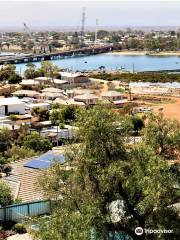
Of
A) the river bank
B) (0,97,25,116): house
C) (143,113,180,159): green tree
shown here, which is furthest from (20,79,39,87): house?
the river bank

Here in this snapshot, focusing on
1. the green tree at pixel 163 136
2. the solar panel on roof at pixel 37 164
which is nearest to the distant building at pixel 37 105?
the solar panel on roof at pixel 37 164

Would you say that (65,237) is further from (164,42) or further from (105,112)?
(164,42)

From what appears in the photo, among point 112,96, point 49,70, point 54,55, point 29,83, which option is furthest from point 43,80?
point 54,55

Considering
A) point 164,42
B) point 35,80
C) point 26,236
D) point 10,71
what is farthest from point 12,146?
point 164,42

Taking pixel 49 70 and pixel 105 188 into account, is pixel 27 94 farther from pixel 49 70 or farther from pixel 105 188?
pixel 105 188

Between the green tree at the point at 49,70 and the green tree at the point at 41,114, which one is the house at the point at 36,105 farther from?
the green tree at the point at 49,70

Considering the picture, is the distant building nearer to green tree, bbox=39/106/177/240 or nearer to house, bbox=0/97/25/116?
house, bbox=0/97/25/116
